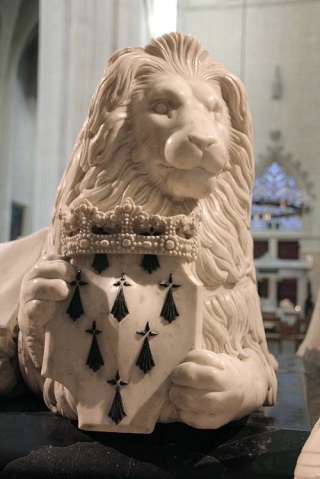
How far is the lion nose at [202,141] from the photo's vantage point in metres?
0.96

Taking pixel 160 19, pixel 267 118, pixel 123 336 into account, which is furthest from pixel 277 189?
pixel 123 336

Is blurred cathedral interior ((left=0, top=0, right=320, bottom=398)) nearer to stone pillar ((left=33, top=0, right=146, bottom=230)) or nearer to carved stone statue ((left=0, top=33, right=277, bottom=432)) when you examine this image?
stone pillar ((left=33, top=0, right=146, bottom=230))

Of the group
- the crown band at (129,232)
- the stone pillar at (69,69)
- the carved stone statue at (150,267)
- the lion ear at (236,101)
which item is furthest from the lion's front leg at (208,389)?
the stone pillar at (69,69)

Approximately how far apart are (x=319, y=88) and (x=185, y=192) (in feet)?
35.4

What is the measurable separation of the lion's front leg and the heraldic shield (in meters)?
0.03

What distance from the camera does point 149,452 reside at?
0.96 m

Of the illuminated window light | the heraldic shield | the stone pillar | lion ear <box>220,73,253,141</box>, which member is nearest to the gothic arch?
the illuminated window light

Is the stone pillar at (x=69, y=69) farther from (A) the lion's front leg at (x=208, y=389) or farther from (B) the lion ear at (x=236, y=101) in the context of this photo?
(A) the lion's front leg at (x=208, y=389)

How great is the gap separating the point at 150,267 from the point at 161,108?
1.01ft

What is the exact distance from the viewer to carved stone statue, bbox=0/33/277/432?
0.95m

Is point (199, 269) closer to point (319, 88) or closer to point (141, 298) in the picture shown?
point (141, 298)

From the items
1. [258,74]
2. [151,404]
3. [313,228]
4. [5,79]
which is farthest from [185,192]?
[258,74]

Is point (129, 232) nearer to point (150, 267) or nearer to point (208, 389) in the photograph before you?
point (150, 267)

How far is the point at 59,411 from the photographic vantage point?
3.67 ft
